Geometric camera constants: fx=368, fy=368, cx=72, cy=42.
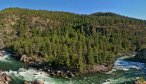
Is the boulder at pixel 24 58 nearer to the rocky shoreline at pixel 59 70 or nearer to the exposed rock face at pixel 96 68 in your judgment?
the rocky shoreline at pixel 59 70

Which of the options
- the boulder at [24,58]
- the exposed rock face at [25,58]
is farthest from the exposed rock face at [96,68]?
the boulder at [24,58]

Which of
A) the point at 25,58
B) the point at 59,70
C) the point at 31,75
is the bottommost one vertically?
the point at 31,75

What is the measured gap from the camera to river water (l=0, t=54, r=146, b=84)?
407 feet

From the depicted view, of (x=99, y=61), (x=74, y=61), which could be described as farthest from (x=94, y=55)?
(x=74, y=61)

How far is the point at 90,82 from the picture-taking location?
123938 millimetres

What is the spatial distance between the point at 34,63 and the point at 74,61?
2045 cm

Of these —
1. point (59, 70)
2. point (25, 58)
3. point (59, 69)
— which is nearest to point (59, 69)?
point (59, 69)

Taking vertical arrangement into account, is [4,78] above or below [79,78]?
above

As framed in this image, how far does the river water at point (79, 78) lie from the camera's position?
124 meters

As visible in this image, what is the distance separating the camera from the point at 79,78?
130m

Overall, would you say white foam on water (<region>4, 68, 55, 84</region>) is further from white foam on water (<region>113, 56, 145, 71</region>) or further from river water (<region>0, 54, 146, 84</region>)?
white foam on water (<region>113, 56, 145, 71</region>)

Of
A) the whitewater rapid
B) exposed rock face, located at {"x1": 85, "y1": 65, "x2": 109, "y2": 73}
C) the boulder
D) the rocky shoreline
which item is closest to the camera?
the whitewater rapid

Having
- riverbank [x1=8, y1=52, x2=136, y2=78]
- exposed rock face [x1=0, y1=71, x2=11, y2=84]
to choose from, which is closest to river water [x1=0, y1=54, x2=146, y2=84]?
exposed rock face [x1=0, y1=71, x2=11, y2=84]

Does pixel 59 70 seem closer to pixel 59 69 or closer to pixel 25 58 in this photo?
pixel 59 69
